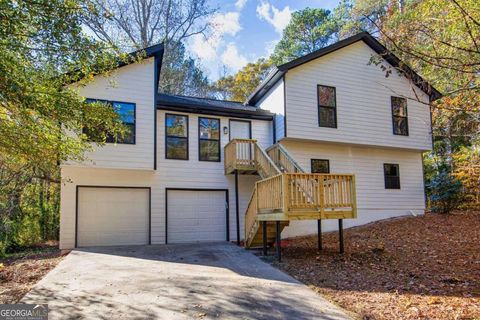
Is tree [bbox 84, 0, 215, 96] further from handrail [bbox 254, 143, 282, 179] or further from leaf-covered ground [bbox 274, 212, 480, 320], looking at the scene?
leaf-covered ground [bbox 274, 212, 480, 320]

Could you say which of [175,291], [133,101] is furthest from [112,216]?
[175,291]

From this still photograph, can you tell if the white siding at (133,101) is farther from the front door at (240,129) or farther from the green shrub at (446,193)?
the green shrub at (446,193)

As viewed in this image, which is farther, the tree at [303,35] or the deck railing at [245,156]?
the tree at [303,35]

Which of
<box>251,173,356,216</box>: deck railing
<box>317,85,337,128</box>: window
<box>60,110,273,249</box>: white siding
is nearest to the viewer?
<box>251,173,356,216</box>: deck railing

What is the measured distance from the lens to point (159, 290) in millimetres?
5723

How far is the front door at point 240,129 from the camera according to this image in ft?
42.3

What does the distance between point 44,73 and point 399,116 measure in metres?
12.6

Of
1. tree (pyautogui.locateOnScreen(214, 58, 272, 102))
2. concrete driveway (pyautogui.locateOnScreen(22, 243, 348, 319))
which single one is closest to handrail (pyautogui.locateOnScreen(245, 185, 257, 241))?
concrete driveway (pyautogui.locateOnScreen(22, 243, 348, 319))

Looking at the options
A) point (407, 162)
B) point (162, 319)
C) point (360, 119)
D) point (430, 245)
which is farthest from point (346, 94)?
point (162, 319)

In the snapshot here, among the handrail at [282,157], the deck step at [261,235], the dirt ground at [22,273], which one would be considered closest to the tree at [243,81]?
the handrail at [282,157]

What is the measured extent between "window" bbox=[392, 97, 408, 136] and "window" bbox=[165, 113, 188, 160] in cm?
814

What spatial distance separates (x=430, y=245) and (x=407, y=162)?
6.02 m

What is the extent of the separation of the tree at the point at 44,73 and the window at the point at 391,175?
10825 millimetres

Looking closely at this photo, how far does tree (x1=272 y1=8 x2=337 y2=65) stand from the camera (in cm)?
2548
